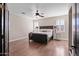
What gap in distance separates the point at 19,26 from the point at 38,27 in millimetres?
311

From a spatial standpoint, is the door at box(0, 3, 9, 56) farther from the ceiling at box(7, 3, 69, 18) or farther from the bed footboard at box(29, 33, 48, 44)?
the bed footboard at box(29, 33, 48, 44)

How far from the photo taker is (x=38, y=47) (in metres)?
1.52

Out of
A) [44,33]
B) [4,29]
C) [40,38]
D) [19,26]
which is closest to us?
[4,29]

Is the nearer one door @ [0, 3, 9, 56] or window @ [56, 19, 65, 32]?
door @ [0, 3, 9, 56]

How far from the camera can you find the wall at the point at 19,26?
1.18 metres

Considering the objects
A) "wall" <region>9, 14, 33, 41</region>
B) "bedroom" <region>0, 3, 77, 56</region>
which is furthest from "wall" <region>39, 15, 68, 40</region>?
"wall" <region>9, 14, 33, 41</region>

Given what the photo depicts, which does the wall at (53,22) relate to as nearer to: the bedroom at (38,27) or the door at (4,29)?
the bedroom at (38,27)

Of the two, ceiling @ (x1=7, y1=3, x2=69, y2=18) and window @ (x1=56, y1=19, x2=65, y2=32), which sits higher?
ceiling @ (x1=7, y1=3, x2=69, y2=18)

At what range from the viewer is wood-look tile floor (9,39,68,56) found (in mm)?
1174

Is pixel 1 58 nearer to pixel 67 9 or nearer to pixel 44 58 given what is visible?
pixel 44 58

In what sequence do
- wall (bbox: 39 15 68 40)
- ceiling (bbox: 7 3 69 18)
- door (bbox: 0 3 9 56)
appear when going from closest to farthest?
door (bbox: 0 3 9 56) < ceiling (bbox: 7 3 69 18) < wall (bbox: 39 15 68 40)

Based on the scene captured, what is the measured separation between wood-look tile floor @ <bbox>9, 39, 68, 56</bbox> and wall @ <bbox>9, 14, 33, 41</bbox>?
0.32ft

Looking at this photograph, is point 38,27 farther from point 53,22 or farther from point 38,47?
point 38,47

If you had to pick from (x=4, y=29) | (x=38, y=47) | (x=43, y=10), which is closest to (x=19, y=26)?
(x=4, y=29)
